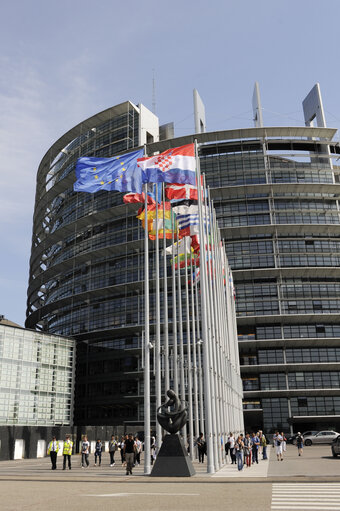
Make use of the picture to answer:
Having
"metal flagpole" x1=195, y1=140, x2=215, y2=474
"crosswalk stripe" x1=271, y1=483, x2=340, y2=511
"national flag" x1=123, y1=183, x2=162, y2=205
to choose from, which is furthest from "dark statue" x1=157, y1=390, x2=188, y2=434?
"national flag" x1=123, y1=183, x2=162, y2=205

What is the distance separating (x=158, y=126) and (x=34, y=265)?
126 ft

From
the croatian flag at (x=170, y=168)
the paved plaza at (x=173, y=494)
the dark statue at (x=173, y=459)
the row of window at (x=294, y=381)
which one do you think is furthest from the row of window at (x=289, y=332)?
the dark statue at (x=173, y=459)

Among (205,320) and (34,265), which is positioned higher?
(34,265)

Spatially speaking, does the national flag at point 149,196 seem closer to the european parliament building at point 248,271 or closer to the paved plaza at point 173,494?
the paved plaza at point 173,494

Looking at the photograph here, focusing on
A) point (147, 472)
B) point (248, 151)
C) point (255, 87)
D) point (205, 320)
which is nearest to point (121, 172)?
point (205, 320)

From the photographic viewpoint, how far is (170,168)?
2741 cm

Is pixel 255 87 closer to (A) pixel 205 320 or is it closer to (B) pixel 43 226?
(B) pixel 43 226

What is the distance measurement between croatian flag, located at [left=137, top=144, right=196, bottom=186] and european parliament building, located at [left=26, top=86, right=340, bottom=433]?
47.4 meters

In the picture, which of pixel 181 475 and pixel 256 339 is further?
pixel 256 339

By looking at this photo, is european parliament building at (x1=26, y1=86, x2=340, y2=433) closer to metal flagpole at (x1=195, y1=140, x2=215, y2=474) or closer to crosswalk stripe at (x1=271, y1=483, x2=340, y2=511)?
metal flagpole at (x1=195, y1=140, x2=215, y2=474)

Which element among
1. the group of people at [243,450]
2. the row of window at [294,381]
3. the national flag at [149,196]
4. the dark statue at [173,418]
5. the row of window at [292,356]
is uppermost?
the national flag at [149,196]

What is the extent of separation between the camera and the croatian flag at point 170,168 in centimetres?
2723

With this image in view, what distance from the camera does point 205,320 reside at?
25922mm

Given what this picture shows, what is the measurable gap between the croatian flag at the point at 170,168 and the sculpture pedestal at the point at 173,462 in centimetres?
1389
